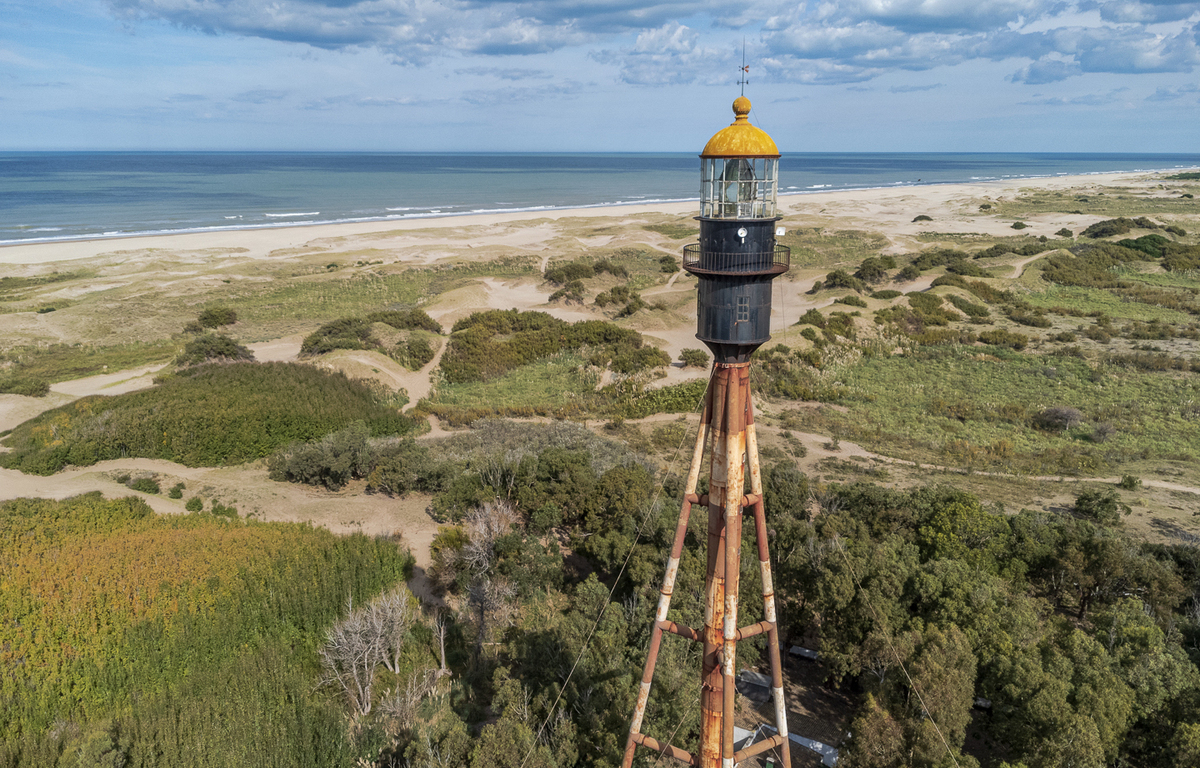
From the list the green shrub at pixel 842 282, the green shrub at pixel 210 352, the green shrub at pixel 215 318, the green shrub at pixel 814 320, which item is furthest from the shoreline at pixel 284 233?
the green shrub at pixel 814 320

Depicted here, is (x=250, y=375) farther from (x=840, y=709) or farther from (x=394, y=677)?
(x=840, y=709)

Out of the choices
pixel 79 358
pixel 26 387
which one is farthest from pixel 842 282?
pixel 79 358

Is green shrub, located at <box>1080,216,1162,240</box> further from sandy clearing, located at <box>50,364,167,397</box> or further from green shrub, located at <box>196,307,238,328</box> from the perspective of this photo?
sandy clearing, located at <box>50,364,167,397</box>

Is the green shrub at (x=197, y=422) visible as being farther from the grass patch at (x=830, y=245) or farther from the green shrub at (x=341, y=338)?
the grass patch at (x=830, y=245)

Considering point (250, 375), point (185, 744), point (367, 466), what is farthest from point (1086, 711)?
point (250, 375)

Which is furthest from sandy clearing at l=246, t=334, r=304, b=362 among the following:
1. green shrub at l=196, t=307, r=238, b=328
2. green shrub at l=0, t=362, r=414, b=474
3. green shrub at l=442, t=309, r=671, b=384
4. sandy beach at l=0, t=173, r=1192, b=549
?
green shrub at l=442, t=309, r=671, b=384

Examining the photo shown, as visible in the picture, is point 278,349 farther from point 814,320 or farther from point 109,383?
point 814,320

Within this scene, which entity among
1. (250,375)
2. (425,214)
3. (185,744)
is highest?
(425,214)
